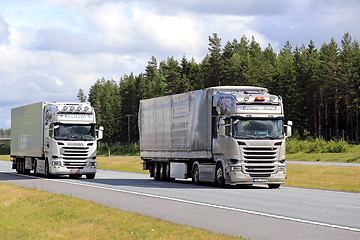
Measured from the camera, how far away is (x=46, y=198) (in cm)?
2284

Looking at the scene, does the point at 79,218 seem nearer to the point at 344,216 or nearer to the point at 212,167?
the point at 344,216

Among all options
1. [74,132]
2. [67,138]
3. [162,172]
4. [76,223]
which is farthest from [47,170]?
[76,223]

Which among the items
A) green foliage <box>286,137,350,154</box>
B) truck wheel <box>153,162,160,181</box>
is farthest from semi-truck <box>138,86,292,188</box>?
green foliage <box>286,137,350,154</box>

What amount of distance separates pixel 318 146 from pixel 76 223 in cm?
6299

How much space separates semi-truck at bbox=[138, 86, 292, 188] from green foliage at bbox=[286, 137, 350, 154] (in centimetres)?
4353

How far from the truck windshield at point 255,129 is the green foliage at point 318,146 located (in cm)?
4801

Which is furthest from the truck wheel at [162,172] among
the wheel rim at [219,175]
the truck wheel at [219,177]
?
the wheel rim at [219,175]

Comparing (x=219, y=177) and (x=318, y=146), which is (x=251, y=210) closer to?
(x=219, y=177)

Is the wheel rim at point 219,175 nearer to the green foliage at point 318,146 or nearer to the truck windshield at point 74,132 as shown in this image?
the truck windshield at point 74,132

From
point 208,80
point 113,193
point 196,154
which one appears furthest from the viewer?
point 208,80

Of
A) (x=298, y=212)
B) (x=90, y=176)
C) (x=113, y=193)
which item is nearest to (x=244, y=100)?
(x=113, y=193)

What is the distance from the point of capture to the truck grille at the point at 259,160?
26484 millimetres

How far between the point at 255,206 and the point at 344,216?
3.34 meters

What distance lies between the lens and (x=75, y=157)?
36375mm
